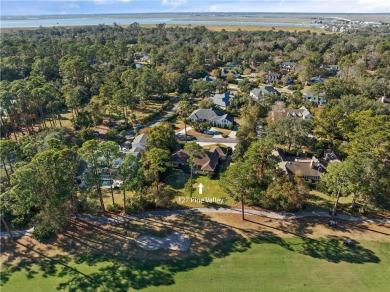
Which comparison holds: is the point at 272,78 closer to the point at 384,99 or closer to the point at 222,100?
the point at 222,100

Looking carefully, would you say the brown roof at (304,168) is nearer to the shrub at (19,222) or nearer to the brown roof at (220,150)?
the brown roof at (220,150)

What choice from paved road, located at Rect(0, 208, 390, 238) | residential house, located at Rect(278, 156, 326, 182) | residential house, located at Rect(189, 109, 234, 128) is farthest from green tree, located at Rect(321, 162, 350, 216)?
residential house, located at Rect(189, 109, 234, 128)

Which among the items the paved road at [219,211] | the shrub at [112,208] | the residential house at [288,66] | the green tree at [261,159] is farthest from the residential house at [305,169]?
the residential house at [288,66]

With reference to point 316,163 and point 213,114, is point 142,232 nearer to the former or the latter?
point 316,163

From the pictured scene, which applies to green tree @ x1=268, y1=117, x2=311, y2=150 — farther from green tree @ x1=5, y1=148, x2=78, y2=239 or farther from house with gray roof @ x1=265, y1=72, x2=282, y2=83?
house with gray roof @ x1=265, y1=72, x2=282, y2=83

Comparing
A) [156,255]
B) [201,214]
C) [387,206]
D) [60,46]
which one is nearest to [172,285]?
[156,255]
